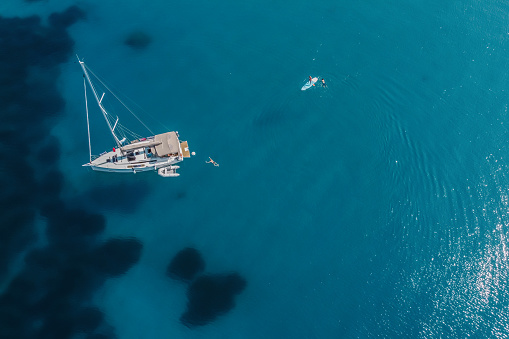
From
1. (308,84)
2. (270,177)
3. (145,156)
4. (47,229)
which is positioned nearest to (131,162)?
(145,156)

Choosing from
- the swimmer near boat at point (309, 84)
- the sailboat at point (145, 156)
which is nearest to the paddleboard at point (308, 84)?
the swimmer near boat at point (309, 84)

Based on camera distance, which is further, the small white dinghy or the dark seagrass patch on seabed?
the small white dinghy

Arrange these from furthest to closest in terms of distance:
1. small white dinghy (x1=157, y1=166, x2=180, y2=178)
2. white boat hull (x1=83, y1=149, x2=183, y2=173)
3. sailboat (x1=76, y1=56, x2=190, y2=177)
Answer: small white dinghy (x1=157, y1=166, x2=180, y2=178) → white boat hull (x1=83, y1=149, x2=183, y2=173) → sailboat (x1=76, y1=56, x2=190, y2=177)

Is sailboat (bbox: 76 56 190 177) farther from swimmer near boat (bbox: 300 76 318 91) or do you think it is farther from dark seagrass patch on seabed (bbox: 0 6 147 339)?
swimmer near boat (bbox: 300 76 318 91)

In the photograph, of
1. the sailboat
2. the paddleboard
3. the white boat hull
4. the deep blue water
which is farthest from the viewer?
the paddleboard

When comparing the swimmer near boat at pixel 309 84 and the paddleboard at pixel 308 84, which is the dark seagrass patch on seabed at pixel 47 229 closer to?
the paddleboard at pixel 308 84

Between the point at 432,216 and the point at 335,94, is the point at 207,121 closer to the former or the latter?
the point at 335,94

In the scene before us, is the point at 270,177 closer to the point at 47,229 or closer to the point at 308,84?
the point at 308,84

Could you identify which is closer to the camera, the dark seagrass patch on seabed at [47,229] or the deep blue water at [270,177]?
the deep blue water at [270,177]

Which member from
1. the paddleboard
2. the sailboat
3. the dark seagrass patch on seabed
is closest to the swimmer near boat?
the paddleboard
